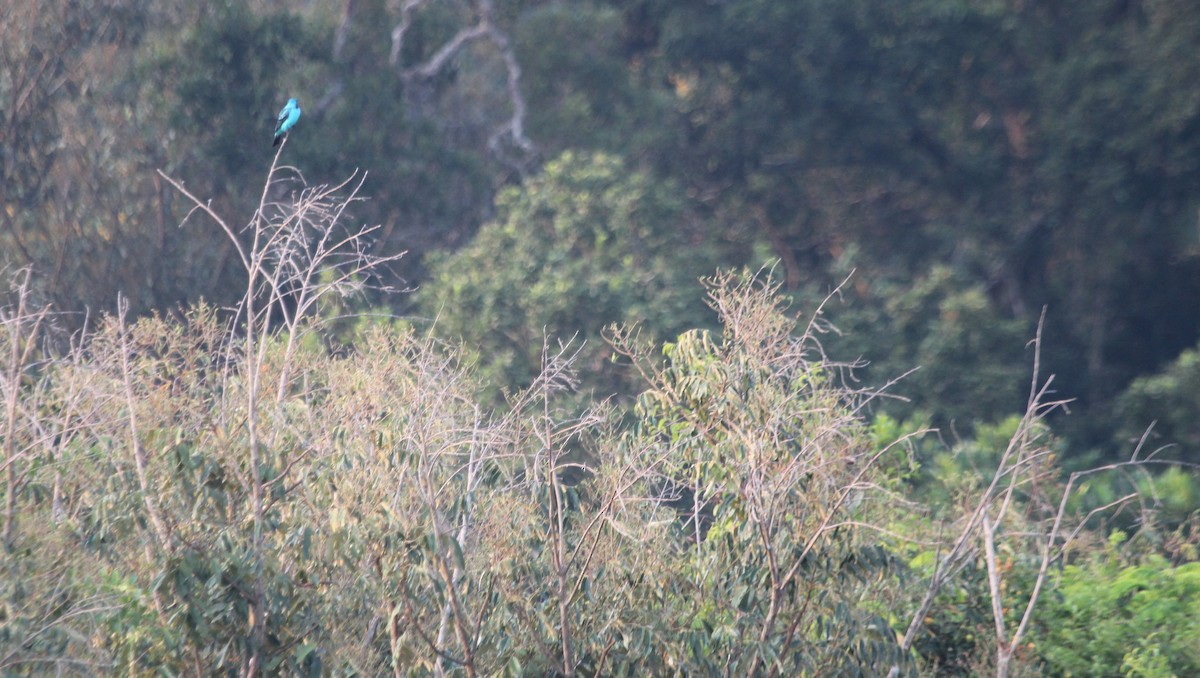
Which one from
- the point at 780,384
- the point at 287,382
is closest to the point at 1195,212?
the point at 780,384

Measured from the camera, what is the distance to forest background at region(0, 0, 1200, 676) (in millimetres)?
5910

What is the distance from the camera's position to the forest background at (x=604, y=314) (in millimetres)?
5910

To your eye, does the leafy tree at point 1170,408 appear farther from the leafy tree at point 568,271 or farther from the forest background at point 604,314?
the leafy tree at point 568,271

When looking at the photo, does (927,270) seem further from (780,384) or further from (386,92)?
(780,384)

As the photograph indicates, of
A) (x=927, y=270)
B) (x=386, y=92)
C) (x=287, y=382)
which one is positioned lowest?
(x=927, y=270)

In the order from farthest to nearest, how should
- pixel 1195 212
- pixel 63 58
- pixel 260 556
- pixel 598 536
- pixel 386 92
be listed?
pixel 1195 212
pixel 386 92
pixel 63 58
pixel 598 536
pixel 260 556

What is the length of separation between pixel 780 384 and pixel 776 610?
1.02m

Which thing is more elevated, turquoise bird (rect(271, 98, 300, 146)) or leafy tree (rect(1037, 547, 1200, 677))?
turquoise bird (rect(271, 98, 300, 146))

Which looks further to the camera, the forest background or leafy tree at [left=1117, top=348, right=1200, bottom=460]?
leafy tree at [left=1117, top=348, right=1200, bottom=460]

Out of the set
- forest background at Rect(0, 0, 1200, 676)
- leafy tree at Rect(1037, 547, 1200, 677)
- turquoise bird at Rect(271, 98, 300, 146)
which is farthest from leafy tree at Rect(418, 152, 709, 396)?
leafy tree at Rect(1037, 547, 1200, 677)

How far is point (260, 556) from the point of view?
567 centimetres

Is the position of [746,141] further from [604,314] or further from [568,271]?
[604,314]

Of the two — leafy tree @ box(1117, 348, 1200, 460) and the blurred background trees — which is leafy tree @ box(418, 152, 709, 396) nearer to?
the blurred background trees

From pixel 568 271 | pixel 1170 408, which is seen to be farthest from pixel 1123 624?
pixel 1170 408
